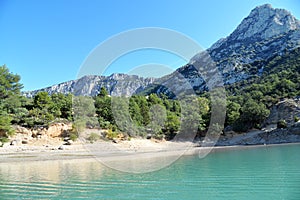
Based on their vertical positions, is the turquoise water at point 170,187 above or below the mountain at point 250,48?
below

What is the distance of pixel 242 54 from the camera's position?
118875 mm

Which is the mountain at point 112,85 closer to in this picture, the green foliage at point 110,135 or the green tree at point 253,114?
the green foliage at point 110,135

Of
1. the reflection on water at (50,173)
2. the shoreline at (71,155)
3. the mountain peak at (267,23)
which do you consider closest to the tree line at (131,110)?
the shoreline at (71,155)

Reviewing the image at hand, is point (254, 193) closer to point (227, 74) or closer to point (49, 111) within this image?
point (49, 111)

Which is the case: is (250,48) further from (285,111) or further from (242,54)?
(285,111)

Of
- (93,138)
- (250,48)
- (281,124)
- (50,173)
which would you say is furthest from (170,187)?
(250,48)

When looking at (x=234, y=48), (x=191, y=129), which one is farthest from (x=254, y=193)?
(x=234, y=48)

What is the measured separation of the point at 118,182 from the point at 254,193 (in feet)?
21.0

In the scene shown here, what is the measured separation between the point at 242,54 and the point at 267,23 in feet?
81.5

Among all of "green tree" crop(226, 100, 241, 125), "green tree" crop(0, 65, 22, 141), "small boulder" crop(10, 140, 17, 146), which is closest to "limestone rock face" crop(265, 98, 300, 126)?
"green tree" crop(226, 100, 241, 125)

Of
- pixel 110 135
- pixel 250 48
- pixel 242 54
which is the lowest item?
pixel 110 135

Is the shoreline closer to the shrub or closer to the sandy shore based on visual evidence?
the sandy shore

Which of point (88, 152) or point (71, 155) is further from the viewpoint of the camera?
point (88, 152)

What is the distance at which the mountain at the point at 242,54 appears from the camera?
97875mm
